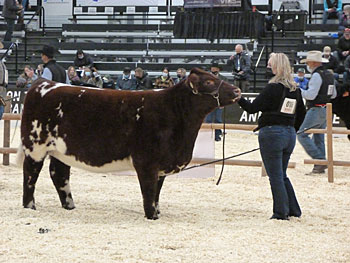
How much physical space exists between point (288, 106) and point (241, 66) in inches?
460

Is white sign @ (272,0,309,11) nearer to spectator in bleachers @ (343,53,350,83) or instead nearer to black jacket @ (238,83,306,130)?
spectator in bleachers @ (343,53,350,83)

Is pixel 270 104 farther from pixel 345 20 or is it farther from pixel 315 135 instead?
pixel 345 20

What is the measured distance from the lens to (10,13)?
79.9 ft

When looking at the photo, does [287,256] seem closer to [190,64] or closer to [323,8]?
[190,64]

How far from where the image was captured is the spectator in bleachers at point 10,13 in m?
24.2

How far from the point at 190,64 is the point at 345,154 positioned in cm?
887

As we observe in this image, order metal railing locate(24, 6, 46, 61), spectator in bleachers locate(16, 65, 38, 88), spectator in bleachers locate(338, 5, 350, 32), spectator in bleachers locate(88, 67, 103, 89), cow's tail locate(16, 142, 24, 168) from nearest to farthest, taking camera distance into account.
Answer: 1. cow's tail locate(16, 142, 24, 168)
2. spectator in bleachers locate(88, 67, 103, 89)
3. spectator in bleachers locate(16, 65, 38, 88)
4. spectator in bleachers locate(338, 5, 350, 32)
5. metal railing locate(24, 6, 46, 61)

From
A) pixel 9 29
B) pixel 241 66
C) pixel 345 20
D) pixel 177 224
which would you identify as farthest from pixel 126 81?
pixel 177 224

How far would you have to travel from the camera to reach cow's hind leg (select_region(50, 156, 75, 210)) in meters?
7.73

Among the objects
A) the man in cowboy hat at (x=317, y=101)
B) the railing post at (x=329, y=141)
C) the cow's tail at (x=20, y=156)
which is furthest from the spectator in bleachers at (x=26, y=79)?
the cow's tail at (x=20, y=156)

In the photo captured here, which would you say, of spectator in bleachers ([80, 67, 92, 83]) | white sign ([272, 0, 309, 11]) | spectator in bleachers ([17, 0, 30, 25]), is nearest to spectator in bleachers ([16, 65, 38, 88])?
spectator in bleachers ([80, 67, 92, 83])

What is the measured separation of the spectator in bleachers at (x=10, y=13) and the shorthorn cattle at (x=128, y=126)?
Answer: 1765cm

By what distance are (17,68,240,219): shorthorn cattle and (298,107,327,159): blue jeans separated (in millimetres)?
4061

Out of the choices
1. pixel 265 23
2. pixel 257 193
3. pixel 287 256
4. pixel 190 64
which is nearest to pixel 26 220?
pixel 287 256
